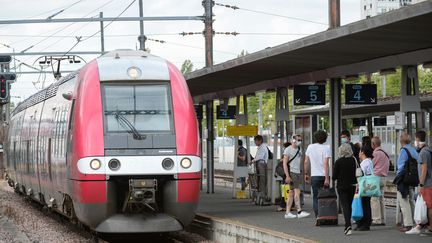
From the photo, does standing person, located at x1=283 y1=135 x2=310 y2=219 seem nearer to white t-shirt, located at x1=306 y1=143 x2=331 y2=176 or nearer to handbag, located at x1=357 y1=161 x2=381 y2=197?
white t-shirt, located at x1=306 y1=143 x2=331 y2=176

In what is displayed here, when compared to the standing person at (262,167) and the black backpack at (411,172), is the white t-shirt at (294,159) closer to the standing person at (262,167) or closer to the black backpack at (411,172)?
the standing person at (262,167)

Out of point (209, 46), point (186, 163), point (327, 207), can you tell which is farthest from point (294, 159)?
point (209, 46)

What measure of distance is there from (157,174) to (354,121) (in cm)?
2440

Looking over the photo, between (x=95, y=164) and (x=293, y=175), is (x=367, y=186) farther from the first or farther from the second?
(x=95, y=164)

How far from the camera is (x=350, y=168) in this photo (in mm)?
14695

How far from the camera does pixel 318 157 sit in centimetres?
1602

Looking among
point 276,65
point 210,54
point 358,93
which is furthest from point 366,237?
point 210,54

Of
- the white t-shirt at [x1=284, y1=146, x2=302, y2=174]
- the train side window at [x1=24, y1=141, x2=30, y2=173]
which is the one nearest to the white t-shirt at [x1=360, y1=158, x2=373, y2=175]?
the white t-shirt at [x1=284, y1=146, x2=302, y2=174]

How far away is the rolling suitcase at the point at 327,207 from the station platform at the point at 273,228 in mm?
197

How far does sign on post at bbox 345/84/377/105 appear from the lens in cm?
2022

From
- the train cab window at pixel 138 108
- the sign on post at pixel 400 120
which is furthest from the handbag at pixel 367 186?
the train cab window at pixel 138 108

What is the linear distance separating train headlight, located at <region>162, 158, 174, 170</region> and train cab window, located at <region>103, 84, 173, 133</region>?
57cm

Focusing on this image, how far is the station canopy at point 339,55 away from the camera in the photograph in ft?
41.7

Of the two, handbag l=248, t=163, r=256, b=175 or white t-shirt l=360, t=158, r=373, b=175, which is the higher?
white t-shirt l=360, t=158, r=373, b=175
